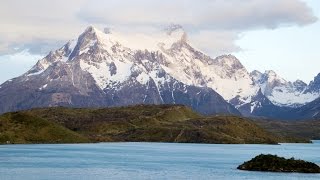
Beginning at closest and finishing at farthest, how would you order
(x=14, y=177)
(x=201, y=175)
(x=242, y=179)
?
(x=14, y=177)
(x=242, y=179)
(x=201, y=175)

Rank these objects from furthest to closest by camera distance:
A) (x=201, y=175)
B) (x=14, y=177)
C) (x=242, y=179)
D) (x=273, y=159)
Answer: (x=273, y=159) < (x=201, y=175) < (x=242, y=179) < (x=14, y=177)

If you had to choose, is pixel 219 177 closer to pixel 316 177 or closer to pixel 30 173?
pixel 316 177

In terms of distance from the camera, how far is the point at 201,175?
7106 inches

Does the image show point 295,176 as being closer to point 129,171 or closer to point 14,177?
point 129,171

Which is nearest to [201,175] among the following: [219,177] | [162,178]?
[219,177]

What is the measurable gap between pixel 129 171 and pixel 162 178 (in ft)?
80.2

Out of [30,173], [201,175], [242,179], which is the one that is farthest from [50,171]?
[242,179]

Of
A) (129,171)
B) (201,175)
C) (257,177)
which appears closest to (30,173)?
(129,171)

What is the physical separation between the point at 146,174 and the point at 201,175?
1506 centimetres

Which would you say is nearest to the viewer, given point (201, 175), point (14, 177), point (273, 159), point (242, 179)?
point (14, 177)

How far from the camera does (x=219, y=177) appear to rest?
574 feet

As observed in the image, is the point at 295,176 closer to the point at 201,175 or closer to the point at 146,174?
the point at 201,175

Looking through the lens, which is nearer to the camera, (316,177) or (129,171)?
(316,177)

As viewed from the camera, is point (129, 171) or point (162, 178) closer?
point (162, 178)
